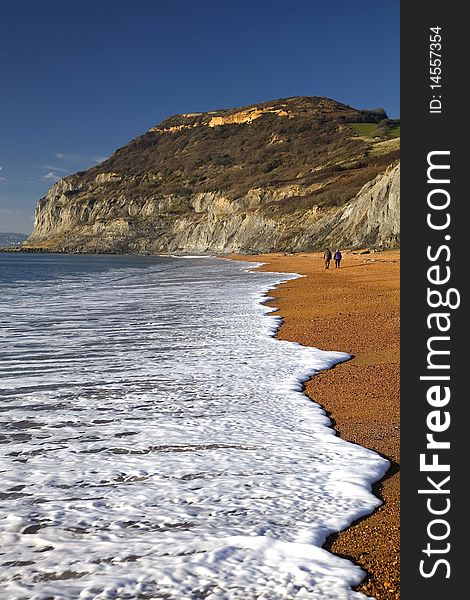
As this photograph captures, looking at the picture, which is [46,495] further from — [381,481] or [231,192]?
[231,192]

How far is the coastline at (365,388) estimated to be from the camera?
3.49 m

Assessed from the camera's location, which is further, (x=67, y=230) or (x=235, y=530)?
(x=67, y=230)

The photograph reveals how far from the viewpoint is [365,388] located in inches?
298

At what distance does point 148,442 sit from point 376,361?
186 inches

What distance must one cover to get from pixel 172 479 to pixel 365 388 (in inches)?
143

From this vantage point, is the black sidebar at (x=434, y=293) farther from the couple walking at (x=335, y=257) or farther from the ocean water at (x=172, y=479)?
the couple walking at (x=335, y=257)

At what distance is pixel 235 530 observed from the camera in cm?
379

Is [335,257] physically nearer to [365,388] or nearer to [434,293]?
[365,388]

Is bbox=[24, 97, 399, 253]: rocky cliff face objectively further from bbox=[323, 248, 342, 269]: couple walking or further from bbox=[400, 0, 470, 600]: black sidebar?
bbox=[400, 0, 470, 600]: black sidebar

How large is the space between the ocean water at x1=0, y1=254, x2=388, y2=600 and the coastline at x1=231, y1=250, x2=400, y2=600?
129 mm

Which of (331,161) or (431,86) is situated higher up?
(331,161)

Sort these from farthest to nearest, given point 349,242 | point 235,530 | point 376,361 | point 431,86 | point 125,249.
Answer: point 125,249
point 349,242
point 376,361
point 235,530
point 431,86

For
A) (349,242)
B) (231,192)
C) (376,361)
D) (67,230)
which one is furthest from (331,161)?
(376,361)

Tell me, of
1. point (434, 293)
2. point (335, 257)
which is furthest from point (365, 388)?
point (335, 257)
